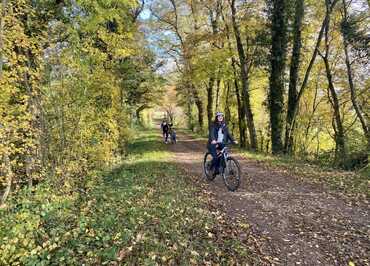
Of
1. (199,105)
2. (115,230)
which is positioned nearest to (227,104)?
(199,105)

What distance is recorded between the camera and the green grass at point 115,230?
484 cm

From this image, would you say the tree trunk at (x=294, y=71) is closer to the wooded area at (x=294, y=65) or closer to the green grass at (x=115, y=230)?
the wooded area at (x=294, y=65)

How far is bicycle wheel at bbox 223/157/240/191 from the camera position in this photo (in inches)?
333

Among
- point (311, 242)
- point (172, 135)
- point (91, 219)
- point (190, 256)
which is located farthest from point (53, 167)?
point (172, 135)

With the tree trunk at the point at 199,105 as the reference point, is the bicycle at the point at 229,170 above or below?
below

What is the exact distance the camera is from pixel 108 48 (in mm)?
12742

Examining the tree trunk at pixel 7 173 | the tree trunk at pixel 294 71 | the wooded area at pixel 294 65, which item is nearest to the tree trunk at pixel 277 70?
the wooded area at pixel 294 65

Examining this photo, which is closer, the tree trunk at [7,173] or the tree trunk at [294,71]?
the tree trunk at [7,173]

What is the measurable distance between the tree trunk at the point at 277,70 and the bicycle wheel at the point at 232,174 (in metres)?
8.46

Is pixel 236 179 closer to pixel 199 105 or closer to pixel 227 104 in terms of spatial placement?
pixel 227 104

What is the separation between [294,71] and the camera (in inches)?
611

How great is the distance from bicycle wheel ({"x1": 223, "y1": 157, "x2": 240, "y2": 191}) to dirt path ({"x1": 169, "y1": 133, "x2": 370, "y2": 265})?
0.60 feet

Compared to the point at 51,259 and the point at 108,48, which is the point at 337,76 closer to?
the point at 108,48

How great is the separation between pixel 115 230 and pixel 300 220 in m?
3.53
